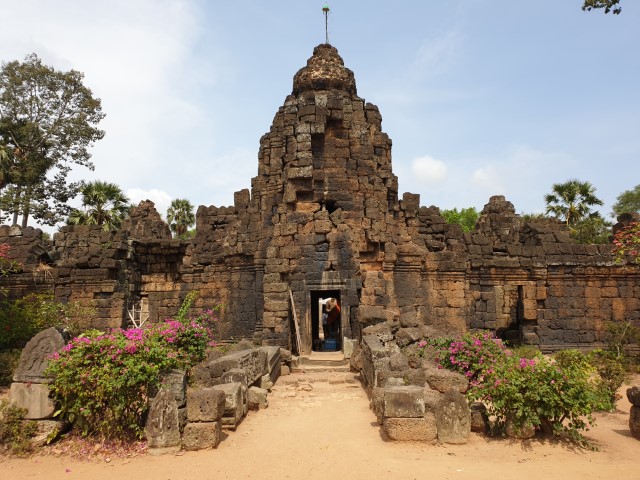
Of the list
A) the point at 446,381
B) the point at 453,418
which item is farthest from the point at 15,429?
the point at 446,381

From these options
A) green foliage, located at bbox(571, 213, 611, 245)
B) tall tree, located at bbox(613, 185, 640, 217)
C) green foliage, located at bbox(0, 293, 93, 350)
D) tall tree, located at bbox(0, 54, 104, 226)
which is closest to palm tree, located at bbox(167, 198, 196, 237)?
tall tree, located at bbox(0, 54, 104, 226)

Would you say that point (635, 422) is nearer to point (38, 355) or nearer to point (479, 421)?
point (479, 421)

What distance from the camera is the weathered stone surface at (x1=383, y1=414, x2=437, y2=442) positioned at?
20.8 feet

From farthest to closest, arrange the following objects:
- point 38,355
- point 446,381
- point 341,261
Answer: point 341,261 < point 446,381 < point 38,355

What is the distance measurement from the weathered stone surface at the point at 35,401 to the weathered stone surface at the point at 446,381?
605 cm

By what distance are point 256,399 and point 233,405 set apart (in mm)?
1287

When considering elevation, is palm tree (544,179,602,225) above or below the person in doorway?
above

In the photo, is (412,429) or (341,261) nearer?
(412,429)

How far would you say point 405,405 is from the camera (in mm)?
6465

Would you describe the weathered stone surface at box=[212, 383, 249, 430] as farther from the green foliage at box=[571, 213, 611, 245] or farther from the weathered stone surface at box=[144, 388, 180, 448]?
the green foliage at box=[571, 213, 611, 245]

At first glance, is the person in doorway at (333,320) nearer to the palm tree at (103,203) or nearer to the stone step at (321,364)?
the stone step at (321,364)

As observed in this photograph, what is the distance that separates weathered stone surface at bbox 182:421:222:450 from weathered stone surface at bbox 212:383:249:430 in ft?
2.29

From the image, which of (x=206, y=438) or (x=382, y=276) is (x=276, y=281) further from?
(x=206, y=438)

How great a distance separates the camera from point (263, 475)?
5535 mm
